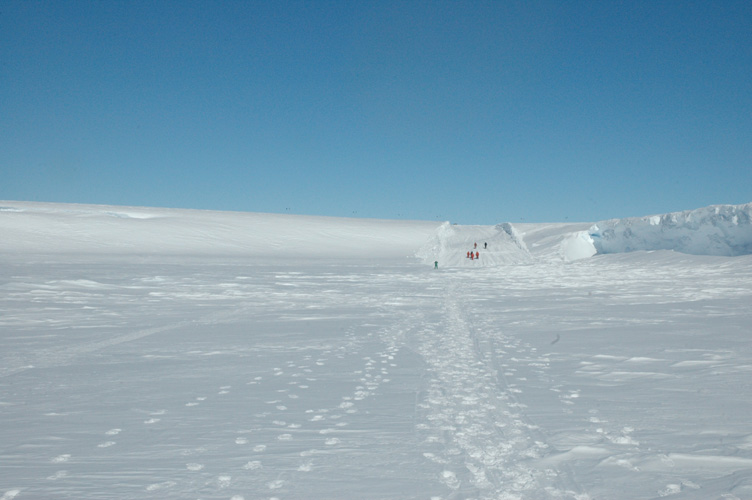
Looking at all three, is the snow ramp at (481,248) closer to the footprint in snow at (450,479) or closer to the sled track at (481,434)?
the sled track at (481,434)

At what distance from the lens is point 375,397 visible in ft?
15.9

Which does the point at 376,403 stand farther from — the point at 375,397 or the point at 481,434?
the point at 481,434

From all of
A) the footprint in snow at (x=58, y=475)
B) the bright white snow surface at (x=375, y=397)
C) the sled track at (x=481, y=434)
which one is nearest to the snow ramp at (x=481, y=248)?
the bright white snow surface at (x=375, y=397)

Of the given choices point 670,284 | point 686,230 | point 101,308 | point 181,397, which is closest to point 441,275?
point 670,284

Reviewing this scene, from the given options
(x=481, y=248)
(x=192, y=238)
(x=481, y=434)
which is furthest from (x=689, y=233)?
(x=192, y=238)

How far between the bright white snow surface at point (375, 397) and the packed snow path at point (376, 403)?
0.02 metres

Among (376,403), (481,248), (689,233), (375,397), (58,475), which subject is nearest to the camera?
(58,475)

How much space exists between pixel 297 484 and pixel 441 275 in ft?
60.1

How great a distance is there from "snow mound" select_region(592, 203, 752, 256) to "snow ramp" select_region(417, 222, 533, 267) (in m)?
4.75

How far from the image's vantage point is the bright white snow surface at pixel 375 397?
3.17 meters

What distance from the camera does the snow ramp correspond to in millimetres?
29339

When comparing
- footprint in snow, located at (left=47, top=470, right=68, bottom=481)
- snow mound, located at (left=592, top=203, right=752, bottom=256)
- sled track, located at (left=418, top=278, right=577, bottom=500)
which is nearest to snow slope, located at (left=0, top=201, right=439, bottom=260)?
snow mound, located at (left=592, top=203, right=752, bottom=256)

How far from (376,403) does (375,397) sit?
19cm

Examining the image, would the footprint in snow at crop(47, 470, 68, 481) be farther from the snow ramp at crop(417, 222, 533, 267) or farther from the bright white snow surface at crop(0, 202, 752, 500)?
the snow ramp at crop(417, 222, 533, 267)
